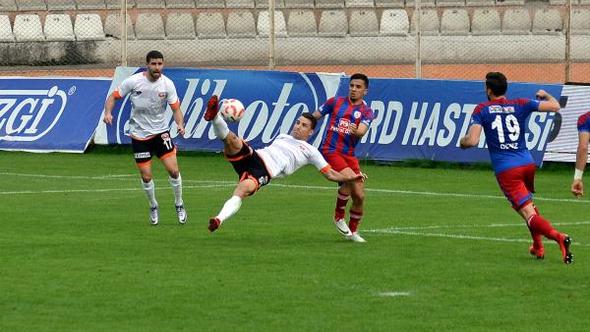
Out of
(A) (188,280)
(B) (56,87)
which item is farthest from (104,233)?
(B) (56,87)

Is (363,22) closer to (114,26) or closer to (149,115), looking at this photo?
(114,26)

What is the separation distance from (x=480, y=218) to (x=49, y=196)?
21.4 feet

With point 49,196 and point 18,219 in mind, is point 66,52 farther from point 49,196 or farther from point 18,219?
point 18,219

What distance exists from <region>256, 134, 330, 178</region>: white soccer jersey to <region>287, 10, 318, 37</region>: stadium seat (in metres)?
20.3

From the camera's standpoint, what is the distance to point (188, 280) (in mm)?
13391

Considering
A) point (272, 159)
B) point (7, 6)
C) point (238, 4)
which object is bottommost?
point (238, 4)

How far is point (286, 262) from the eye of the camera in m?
14.8

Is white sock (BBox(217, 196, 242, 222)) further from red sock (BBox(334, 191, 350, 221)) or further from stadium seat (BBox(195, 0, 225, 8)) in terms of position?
stadium seat (BBox(195, 0, 225, 8))

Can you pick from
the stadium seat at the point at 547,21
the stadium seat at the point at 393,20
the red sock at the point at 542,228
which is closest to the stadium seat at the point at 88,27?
the stadium seat at the point at 393,20

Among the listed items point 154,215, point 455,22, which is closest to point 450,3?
point 455,22

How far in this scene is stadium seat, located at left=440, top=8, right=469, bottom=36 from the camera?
37156mm

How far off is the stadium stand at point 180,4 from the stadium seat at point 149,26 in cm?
81

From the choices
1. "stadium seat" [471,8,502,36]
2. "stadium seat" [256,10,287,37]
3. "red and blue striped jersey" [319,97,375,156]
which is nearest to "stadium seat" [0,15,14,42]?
"stadium seat" [256,10,287,37]

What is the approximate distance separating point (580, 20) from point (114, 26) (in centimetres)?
1158
